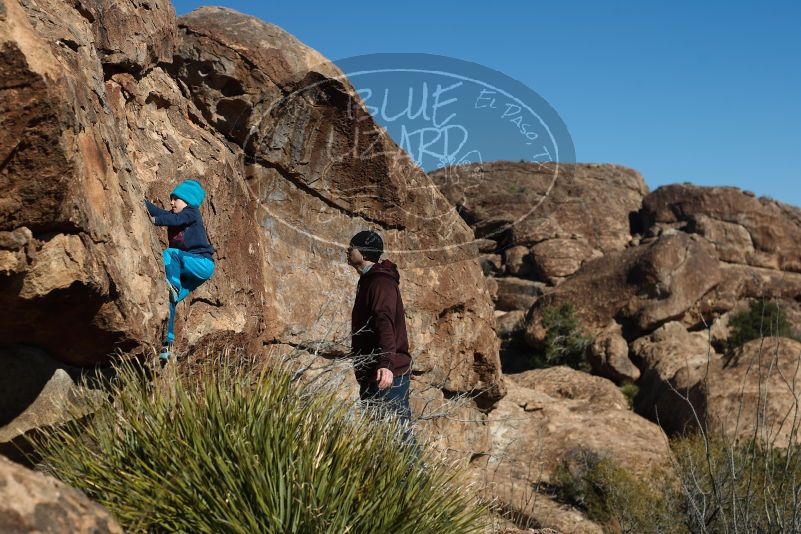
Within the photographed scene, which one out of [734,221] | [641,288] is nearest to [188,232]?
[641,288]

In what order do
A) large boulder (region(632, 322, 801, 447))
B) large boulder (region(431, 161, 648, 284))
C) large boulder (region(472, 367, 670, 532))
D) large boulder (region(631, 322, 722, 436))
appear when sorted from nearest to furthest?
large boulder (region(472, 367, 670, 532))
large boulder (region(632, 322, 801, 447))
large boulder (region(631, 322, 722, 436))
large boulder (region(431, 161, 648, 284))

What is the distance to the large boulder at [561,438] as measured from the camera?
39.5 ft

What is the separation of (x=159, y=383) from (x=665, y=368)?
740 inches

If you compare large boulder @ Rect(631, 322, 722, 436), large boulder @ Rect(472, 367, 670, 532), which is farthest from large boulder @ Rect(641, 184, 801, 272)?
large boulder @ Rect(472, 367, 670, 532)

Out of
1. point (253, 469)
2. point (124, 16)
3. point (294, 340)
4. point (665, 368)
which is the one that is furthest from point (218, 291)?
point (665, 368)

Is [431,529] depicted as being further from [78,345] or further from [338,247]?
[338,247]

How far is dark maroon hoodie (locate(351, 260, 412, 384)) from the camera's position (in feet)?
19.4

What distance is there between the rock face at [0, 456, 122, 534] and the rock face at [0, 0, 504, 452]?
5.50 ft

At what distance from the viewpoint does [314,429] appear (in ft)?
14.2

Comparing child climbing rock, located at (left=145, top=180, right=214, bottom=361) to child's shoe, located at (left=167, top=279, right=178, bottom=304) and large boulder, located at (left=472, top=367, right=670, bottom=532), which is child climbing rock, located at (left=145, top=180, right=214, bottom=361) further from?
large boulder, located at (left=472, top=367, right=670, bottom=532)

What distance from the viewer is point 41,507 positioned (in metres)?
2.49

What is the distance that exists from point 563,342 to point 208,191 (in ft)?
66.3

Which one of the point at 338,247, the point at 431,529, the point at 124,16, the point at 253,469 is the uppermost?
the point at 124,16

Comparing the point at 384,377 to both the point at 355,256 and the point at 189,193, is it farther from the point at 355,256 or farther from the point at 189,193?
the point at 189,193
